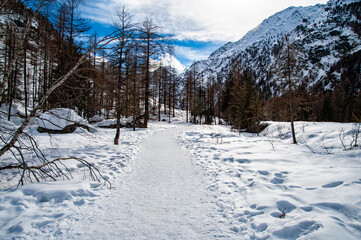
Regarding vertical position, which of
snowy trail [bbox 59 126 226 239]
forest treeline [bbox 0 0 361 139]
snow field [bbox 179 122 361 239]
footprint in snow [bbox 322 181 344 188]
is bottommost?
snowy trail [bbox 59 126 226 239]

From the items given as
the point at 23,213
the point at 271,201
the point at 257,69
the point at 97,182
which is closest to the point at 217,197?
the point at 271,201

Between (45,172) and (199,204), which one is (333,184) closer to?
(199,204)

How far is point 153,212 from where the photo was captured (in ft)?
10.2

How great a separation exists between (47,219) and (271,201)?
4162mm

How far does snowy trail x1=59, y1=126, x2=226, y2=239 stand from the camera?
254 centimetres

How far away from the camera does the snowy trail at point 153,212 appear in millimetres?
2541

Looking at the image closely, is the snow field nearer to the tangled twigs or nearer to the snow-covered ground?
the snow-covered ground

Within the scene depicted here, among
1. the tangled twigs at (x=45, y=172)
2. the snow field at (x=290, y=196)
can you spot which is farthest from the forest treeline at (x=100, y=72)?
the snow field at (x=290, y=196)

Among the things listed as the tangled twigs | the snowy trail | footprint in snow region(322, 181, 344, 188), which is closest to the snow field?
footprint in snow region(322, 181, 344, 188)

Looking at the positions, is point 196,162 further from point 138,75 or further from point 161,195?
point 138,75

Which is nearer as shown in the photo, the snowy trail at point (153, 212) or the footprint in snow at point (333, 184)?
the snowy trail at point (153, 212)

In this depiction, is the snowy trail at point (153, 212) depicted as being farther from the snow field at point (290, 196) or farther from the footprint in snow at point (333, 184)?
the footprint in snow at point (333, 184)

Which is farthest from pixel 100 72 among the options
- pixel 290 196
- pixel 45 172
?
pixel 290 196

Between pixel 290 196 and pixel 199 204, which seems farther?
pixel 199 204
